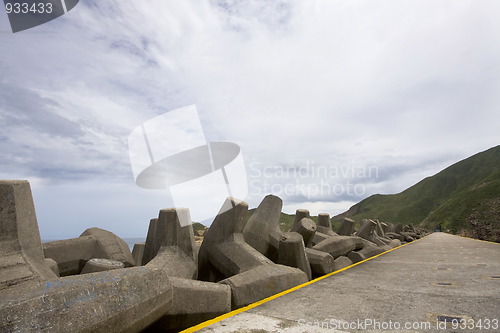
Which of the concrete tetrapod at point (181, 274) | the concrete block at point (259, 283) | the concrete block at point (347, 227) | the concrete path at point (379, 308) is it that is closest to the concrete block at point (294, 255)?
the concrete path at point (379, 308)

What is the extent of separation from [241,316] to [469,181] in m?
120

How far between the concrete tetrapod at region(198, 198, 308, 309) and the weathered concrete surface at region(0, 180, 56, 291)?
1904mm

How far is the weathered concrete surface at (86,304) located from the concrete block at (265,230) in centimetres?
380

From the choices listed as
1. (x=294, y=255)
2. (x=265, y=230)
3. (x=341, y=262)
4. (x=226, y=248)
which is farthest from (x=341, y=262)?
(x=226, y=248)

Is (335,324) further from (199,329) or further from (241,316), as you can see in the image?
(199,329)

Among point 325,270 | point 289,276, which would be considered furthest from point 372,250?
point 289,276

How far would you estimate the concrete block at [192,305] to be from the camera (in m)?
2.63

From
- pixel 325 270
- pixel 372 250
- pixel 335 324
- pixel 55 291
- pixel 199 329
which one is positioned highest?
pixel 55 291

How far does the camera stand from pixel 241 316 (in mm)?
2660

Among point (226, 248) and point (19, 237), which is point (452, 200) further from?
point (19, 237)

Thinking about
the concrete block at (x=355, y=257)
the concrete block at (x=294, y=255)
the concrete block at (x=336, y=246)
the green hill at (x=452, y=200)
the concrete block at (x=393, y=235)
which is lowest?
the green hill at (x=452, y=200)

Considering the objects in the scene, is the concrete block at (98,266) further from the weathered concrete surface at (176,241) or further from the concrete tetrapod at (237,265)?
the concrete tetrapod at (237,265)

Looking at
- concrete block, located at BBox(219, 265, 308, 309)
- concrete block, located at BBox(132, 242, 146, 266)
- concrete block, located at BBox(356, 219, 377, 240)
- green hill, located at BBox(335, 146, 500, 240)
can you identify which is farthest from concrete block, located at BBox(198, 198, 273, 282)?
green hill, located at BBox(335, 146, 500, 240)

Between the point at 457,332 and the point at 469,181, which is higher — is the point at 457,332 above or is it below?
above
